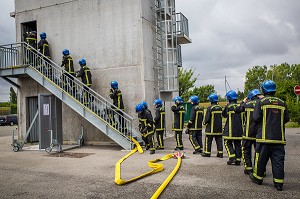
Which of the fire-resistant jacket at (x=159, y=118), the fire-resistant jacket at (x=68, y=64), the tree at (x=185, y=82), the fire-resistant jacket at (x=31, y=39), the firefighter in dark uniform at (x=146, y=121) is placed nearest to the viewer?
the firefighter in dark uniform at (x=146, y=121)

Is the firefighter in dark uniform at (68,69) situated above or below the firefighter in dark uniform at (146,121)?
above

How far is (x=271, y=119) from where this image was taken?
17.3 feet

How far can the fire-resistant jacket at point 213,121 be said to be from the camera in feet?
26.5

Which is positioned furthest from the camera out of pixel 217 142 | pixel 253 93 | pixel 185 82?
pixel 185 82

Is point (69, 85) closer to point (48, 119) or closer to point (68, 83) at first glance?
point (68, 83)

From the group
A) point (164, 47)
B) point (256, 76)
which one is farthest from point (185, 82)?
point (256, 76)

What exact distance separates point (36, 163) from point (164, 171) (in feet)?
14.2

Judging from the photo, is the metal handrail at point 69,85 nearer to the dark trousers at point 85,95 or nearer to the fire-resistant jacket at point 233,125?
the dark trousers at point 85,95

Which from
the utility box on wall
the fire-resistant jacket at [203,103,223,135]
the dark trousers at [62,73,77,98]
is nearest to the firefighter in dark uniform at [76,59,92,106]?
the dark trousers at [62,73,77,98]

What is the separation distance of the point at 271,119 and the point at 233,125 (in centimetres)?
201

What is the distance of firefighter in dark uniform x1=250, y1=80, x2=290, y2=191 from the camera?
5129 millimetres

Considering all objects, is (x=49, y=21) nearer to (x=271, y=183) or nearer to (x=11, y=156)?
(x=11, y=156)

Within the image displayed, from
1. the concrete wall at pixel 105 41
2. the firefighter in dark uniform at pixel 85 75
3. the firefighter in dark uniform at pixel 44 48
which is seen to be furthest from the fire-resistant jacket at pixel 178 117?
the firefighter in dark uniform at pixel 44 48

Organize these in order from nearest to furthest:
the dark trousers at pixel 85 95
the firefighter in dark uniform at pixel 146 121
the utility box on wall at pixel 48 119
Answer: the firefighter in dark uniform at pixel 146 121 → the utility box on wall at pixel 48 119 → the dark trousers at pixel 85 95
